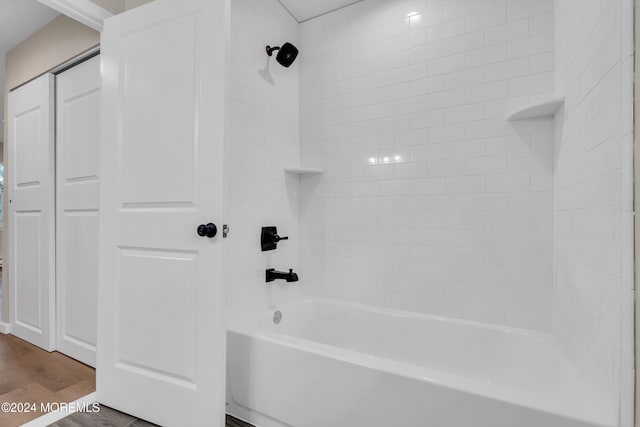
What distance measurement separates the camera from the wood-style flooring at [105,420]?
1449 mm

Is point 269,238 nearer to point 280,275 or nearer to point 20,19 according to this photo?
point 280,275

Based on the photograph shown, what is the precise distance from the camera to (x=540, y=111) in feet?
5.04

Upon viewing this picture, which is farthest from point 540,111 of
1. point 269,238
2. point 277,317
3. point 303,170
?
point 277,317

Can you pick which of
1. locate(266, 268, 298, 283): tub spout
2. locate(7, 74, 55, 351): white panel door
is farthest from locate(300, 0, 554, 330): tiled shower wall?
locate(7, 74, 55, 351): white panel door

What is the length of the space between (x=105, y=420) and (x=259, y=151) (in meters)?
1.63

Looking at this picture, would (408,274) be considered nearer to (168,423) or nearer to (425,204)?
(425,204)

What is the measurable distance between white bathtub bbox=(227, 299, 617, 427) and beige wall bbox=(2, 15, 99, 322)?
2120 millimetres

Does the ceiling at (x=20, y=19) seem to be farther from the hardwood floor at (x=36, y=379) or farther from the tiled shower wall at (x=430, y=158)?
the hardwood floor at (x=36, y=379)

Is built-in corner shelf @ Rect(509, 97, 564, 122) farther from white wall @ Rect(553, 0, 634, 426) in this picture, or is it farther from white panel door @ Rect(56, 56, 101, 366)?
white panel door @ Rect(56, 56, 101, 366)

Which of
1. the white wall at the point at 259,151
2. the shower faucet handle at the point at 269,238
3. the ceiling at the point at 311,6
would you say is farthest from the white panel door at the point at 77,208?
the ceiling at the point at 311,6

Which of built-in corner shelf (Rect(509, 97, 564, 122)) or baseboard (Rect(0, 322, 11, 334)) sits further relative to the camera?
baseboard (Rect(0, 322, 11, 334))

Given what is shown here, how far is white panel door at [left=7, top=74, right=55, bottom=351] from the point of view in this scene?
7.36 ft

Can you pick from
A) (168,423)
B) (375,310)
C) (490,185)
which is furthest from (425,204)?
(168,423)

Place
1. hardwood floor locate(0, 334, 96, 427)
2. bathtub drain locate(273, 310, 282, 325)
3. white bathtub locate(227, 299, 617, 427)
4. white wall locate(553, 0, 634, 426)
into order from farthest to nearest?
bathtub drain locate(273, 310, 282, 325), hardwood floor locate(0, 334, 96, 427), white bathtub locate(227, 299, 617, 427), white wall locate(553, 0, 634, 426)
